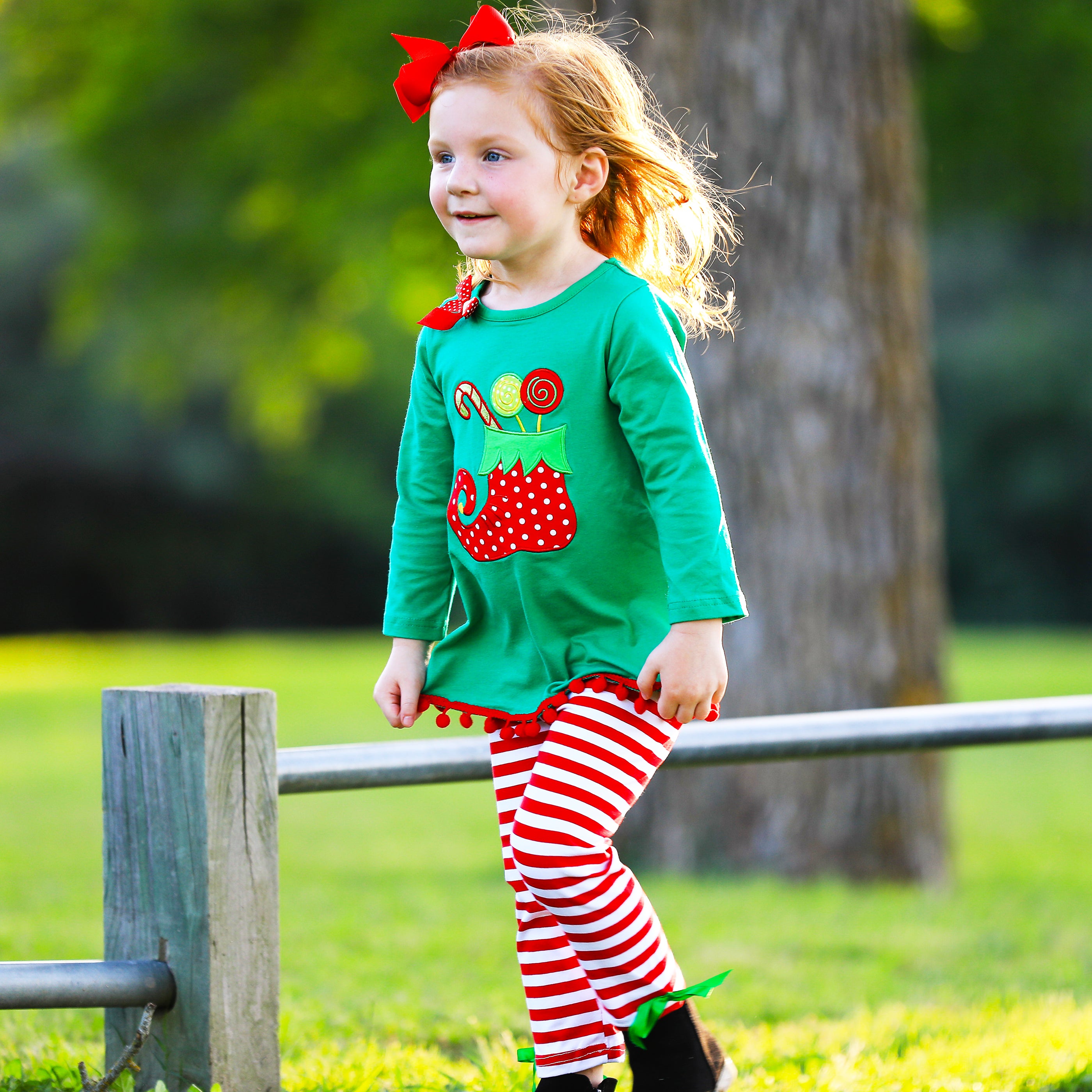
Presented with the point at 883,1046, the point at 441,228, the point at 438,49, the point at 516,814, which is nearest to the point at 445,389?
the point at 438,49

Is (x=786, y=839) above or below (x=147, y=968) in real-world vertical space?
below

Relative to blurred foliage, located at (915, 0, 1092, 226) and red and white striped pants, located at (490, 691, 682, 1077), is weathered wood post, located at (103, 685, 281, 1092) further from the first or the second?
blurred foliage, located at (915, 0, 1092, 226)

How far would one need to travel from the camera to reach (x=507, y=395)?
1.79 meters

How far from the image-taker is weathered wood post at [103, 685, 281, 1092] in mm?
1856

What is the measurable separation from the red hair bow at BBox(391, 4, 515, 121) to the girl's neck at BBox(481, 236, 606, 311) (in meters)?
0.24

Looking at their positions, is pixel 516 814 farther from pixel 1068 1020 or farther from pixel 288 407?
pixel 288 407

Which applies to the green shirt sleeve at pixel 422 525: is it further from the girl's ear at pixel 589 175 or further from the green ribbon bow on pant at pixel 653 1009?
the green ribbon bow on pant at pixel 653 1009

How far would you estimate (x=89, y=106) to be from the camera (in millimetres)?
7668

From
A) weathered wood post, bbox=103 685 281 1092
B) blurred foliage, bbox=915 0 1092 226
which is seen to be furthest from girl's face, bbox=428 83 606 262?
blurred foliage, bbox=915 0 1092 226

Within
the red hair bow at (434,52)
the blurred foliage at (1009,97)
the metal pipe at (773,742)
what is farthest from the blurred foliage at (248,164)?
the red hair bow at (434,52)

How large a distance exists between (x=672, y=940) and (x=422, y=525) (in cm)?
213

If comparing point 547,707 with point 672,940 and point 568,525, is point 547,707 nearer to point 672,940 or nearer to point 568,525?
point 568,525

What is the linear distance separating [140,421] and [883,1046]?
21619mm

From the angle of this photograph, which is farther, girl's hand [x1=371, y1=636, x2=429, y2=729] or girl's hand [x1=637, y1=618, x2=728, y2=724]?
girl's hand [x1=371, y1=636, x2=429, y2=729]
